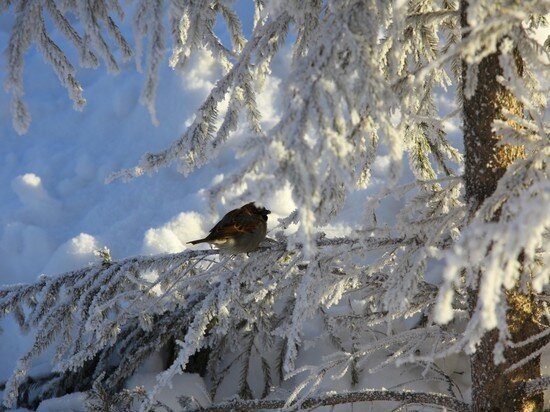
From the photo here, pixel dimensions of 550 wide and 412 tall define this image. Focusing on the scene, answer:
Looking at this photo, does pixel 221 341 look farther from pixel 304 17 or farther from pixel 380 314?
pixel 304 17

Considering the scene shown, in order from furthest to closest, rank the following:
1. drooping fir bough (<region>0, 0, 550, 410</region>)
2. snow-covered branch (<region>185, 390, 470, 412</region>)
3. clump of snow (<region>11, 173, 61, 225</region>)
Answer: clump of snow (<region>11, 173, 61, 225</region>) → snow-covered branch (<region>185, 390, 470, 412</region>) → drooping fir bough (<region>0, 0, 550, 410</region>)

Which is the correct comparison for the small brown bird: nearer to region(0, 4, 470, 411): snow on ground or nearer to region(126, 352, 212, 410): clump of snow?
region(126, 352, 212, 410): clump of snow

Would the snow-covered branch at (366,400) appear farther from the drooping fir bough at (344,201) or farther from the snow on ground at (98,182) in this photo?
the snow on ground at (98,182)

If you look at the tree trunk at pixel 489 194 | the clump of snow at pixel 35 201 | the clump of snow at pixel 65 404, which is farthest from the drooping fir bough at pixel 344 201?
the clump of snow at pixel 35 201

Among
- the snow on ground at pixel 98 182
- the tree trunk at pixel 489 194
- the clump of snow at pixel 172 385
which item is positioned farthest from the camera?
the snow on ground at pixel 98 182

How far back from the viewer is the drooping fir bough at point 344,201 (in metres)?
1.71

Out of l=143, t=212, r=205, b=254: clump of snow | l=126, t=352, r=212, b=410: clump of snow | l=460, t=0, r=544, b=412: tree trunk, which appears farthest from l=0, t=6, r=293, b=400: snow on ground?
l=460, t=0, r=544, b=412: tree trunk

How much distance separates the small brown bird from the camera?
138 inches

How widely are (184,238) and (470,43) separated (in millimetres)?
4528

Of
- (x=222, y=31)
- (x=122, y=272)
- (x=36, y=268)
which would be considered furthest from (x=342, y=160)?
(x=222, y=31)

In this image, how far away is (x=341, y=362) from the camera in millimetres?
3156

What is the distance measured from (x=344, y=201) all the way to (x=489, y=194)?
25.0 inches

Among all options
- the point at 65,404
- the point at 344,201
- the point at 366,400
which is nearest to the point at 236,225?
the point at 344,201

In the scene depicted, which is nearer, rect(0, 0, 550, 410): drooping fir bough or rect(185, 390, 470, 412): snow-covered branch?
rect(0, 0, 550, 410): drooping fir bough
